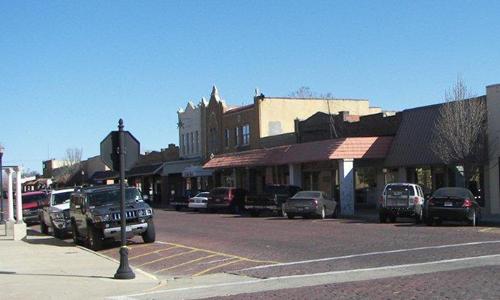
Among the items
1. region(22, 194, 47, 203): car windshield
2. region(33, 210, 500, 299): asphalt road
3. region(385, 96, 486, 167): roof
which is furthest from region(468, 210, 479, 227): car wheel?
region(22, 194, 47, 203): car windshield

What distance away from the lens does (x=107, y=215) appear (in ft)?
66.2

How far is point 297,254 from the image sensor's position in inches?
675

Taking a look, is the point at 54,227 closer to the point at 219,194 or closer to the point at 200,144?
the point at 219,194

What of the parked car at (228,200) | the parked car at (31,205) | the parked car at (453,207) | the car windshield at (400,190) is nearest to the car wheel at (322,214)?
the car windshield at (400,190)

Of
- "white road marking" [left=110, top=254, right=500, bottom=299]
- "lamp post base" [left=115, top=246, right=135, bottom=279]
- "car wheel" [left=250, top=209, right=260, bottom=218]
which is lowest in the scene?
"car wheel" [left=250, top=209, right=260, bottom=218]

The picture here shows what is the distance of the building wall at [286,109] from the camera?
51.6m

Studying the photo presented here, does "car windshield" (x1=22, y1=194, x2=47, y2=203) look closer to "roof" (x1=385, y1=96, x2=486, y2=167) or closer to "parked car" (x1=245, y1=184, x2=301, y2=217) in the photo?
"parked car" (x1=245, y1=184, x2=301, y2=217)

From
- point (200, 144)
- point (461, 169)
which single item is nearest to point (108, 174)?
point (200, 144)

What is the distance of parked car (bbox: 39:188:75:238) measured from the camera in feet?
86.0

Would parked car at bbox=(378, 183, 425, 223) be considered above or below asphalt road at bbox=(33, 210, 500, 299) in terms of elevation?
above

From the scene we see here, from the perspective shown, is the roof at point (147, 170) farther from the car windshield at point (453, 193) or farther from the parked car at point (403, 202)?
the car windshield at point (453, 193)

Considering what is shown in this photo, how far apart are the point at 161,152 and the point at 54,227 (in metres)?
44.7

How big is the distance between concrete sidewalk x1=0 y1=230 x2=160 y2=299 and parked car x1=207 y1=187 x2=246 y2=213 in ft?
73.8

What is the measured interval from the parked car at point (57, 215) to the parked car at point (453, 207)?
14405 mm
